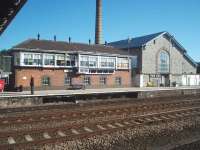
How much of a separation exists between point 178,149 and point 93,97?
19.3 metres

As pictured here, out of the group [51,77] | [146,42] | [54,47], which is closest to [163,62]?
[146,42]

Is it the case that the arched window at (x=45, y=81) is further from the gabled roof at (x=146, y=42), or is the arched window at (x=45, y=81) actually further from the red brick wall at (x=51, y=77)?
the gabled roof at (x=146, y=42)

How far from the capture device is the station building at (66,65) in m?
36.7

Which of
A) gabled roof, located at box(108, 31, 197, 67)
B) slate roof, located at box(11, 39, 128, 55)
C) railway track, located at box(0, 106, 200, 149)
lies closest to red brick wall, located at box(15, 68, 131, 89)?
slate roof, located at box(11, 39, 128, 55)

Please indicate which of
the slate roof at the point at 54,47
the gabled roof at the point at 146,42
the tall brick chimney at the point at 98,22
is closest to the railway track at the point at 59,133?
the slate roof at the point at 54,47

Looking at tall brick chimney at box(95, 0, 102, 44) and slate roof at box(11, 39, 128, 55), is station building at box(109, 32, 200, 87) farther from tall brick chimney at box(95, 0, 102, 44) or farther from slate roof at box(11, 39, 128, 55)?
slate roof at box(11, 39, 128, 55)

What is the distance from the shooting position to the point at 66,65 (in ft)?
132

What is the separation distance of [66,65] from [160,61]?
22.3 m

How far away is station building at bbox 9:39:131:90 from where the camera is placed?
36.7 meters

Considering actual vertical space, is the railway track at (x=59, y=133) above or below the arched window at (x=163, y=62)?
below

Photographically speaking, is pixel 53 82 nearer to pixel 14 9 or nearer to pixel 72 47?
pixel 72 47

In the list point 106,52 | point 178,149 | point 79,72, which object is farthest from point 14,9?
point 106,52

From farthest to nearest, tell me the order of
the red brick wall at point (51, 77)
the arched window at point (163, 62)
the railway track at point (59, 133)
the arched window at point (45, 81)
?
the arched window at point (163, 62)
the arched window at point (45, 81)
the red brick wall at point (51, 77)
the railway track at point (59, 133)

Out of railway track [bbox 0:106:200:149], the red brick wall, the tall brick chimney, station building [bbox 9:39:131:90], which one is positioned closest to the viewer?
railway track [bbox 0:106:200:149]
